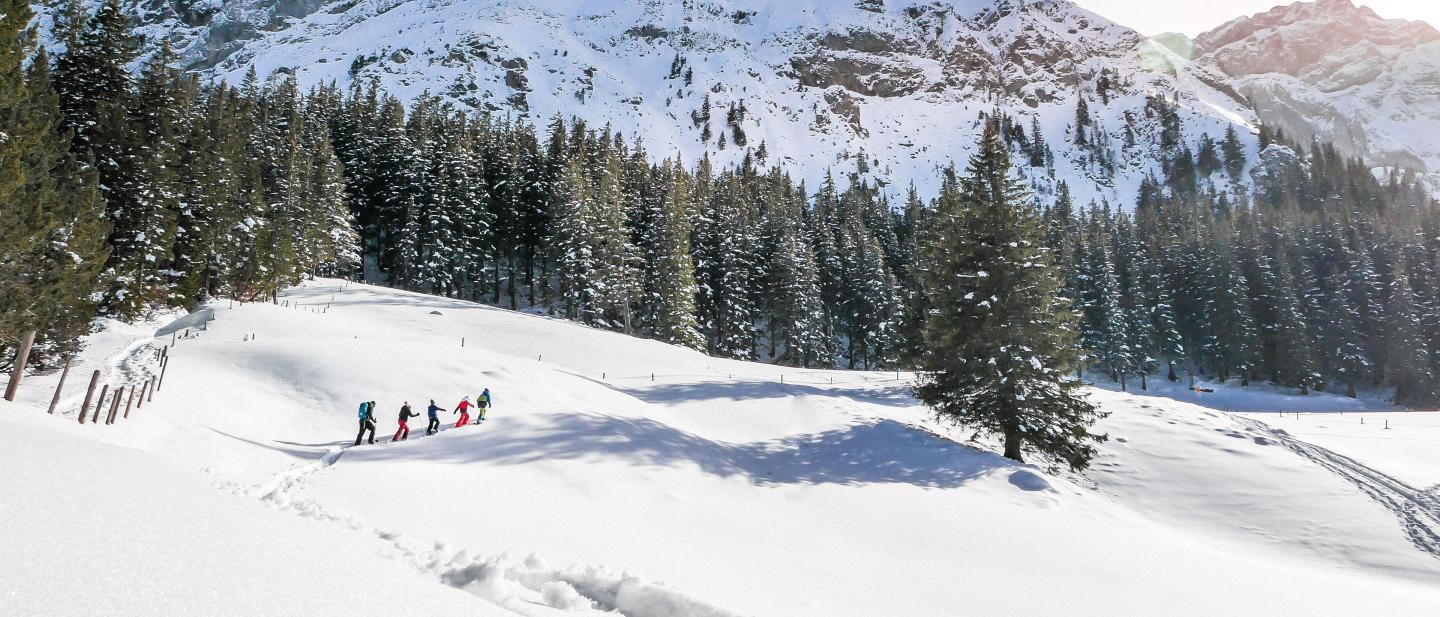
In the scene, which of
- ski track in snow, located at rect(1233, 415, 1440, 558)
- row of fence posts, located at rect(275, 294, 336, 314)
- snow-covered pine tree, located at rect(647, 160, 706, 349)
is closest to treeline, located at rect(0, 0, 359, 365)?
row of fence posts, located at rect(275, 294, 336, 314)

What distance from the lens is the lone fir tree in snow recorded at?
21688mm

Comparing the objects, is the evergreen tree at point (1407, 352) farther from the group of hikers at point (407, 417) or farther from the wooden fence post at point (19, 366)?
the wooden fence post at point (19, 366)

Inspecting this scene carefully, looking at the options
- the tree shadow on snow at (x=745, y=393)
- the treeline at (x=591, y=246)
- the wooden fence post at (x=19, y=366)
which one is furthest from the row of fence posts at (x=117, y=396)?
the tree shadow on snow at (x=745, y=393)

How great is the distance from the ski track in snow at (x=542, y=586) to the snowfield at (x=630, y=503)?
0.12 ft

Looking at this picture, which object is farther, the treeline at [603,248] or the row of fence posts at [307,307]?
the treeline at [603,248]

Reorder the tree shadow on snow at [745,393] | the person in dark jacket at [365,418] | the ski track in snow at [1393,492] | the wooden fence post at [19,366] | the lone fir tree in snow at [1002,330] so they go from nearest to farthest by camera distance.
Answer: the wooden fence post at [19,366]
the person in dark jacket at [365,418]
the ski track in snow at [1393,492]
the lone fir tree in snow at [1002,330]
the tree shadow on snow at [745,393]

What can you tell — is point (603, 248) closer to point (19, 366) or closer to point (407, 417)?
point (407, 417)

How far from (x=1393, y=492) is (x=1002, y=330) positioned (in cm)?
1286

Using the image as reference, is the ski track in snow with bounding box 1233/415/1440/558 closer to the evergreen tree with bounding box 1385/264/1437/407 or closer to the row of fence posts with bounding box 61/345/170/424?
the row of fence posts with bounding box 61/345/170/424

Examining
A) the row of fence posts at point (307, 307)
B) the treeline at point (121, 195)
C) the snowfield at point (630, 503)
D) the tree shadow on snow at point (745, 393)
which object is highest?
the treeline at point (121, 195)

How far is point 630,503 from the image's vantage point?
44.7 feet

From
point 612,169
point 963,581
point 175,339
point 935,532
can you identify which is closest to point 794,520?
point 935,532

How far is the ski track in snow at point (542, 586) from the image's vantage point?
6.29 metres

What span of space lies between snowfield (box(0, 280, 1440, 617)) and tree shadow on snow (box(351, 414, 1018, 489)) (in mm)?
118
